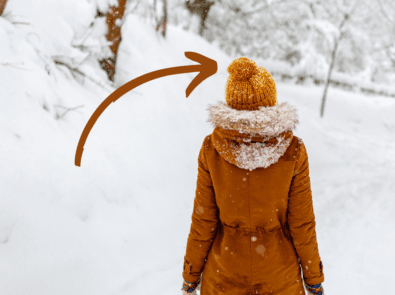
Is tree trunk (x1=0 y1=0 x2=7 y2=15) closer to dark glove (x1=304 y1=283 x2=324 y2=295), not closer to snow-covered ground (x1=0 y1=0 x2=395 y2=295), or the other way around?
snow-covered ground (x1=0 y1=0 x2=395 y2=295)

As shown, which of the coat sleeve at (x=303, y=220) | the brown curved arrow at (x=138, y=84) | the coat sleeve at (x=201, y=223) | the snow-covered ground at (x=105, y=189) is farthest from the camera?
the brown curved arrow at (x=138, y=84)

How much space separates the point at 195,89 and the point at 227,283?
19.7ft

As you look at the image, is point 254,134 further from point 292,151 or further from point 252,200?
point 252,200

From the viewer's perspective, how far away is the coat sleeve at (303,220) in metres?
1.45

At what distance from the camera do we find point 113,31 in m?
4.99

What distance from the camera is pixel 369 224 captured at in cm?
410

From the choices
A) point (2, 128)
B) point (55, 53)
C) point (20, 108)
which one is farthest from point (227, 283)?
point (55, 53)

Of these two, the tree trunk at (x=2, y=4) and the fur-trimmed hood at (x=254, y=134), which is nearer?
the fur-trimmed hood at (x=254, y=134)

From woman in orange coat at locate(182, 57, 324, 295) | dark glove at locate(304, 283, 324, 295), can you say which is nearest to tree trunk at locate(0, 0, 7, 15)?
woman in orange coat at locate(182, 57, 324, 295)

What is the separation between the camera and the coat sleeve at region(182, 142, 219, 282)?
5.08 feet

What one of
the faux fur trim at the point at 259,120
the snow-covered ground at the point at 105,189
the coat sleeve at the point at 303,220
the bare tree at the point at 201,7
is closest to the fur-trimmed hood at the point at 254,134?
the faux fur trim at the point at 259,120

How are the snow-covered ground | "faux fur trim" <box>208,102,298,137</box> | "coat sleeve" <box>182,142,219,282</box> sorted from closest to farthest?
"faux fur trim" <box>208,102,298,137</box> → "coat sleeve" <box>182,142,219,282</box> → the snow-covered ground

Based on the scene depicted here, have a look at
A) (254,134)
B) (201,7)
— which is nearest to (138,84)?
(254,134)

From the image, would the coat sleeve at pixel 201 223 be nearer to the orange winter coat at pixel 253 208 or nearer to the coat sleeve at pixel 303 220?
the orange winter coat at pixel 253 208
